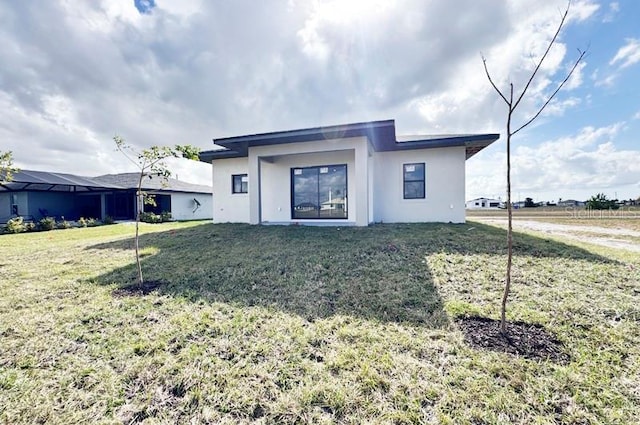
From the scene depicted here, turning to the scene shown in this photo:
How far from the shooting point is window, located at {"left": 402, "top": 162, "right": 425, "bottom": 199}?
1078cm

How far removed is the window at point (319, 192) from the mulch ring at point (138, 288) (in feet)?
23.1

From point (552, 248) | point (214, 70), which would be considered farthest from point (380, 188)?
point (214, 70)

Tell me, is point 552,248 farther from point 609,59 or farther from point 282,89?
point 282,89

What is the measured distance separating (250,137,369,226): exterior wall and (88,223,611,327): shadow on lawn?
1.63 meters

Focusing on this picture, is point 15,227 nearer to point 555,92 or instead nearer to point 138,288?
point 138,288

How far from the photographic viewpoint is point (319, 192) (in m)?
11.1

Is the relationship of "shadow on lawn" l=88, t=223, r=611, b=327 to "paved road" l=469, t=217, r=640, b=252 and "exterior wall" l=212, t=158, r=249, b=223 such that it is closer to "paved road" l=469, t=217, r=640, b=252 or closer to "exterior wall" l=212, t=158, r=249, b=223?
"paved road" l=469, t=217, r=640, b=252

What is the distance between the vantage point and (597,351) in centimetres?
255

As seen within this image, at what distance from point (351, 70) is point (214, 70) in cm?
578

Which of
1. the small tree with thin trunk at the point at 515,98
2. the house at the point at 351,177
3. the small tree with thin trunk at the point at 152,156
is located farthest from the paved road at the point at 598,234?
the small tree with thin trunk at the point at 152,156

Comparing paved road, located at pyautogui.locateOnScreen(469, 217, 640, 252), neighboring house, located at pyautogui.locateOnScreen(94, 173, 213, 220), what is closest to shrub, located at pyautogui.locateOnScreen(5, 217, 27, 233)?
neighboring house, located at pyautogui.locateOnScreen(94, 173, 213, 220)

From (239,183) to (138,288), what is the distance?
8726mm

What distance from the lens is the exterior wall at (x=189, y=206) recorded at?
844 inches

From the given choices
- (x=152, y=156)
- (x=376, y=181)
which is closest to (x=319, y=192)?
(x=376, y=181)
